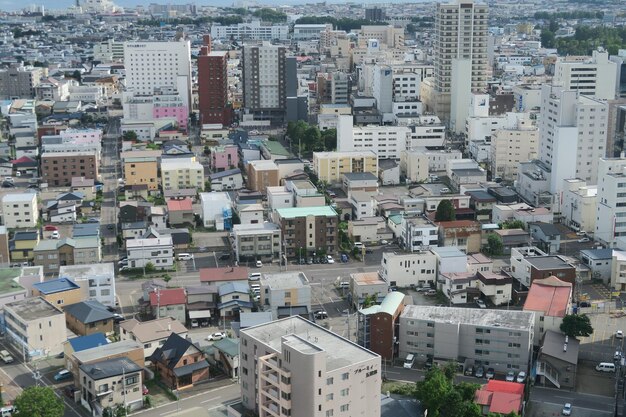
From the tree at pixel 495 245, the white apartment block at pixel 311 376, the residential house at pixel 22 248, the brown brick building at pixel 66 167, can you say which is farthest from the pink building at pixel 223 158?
the white apartment block at pixel 311 376

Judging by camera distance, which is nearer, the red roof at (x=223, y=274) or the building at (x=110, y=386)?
the building at (x=110, y=386)

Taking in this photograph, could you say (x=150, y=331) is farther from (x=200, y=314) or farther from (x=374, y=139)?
(x=374, y=139)

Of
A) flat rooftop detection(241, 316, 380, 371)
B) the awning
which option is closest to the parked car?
the awning

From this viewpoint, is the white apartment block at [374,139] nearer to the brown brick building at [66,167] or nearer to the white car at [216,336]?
the brown brick building at [66,167]

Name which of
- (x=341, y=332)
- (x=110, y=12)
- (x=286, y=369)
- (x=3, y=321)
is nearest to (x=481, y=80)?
(x=341, y=332)

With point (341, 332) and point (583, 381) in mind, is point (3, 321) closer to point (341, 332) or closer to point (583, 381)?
point (341, 332)

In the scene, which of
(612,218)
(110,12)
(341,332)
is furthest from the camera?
(110,12)
